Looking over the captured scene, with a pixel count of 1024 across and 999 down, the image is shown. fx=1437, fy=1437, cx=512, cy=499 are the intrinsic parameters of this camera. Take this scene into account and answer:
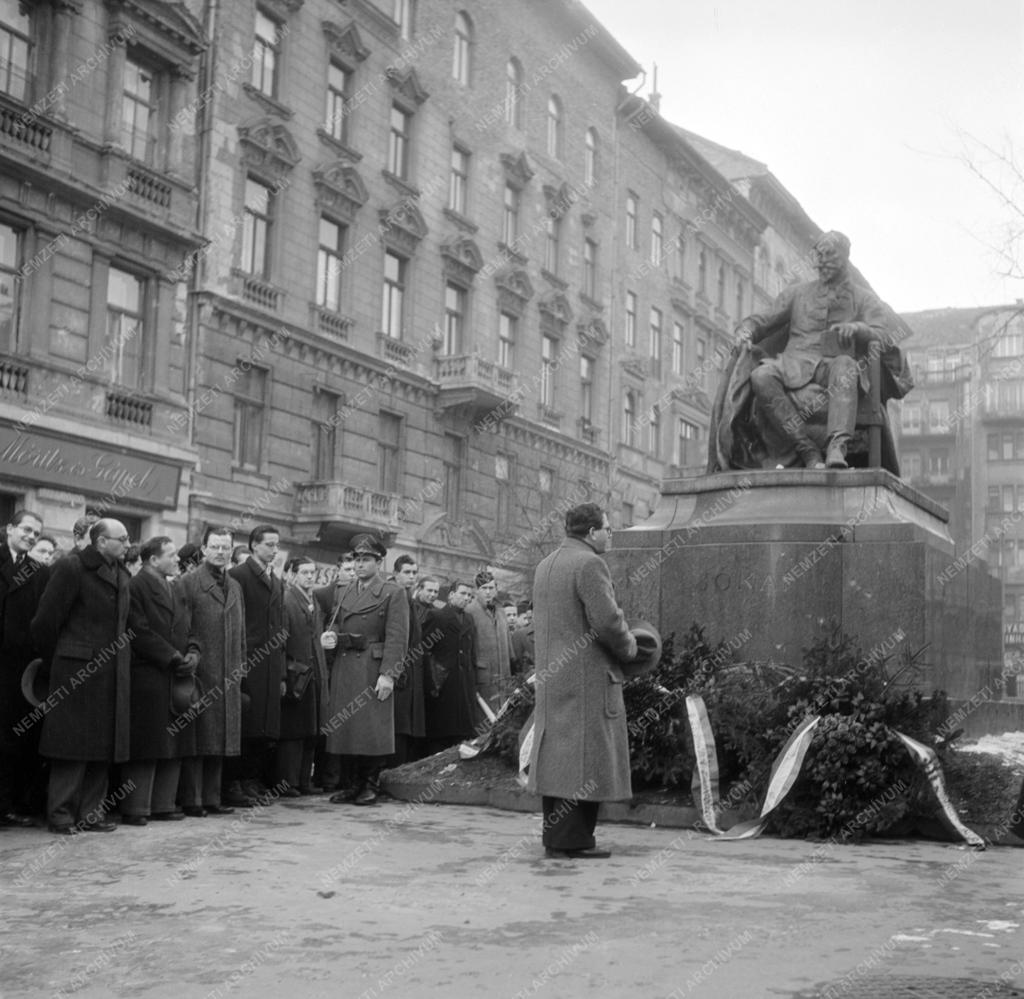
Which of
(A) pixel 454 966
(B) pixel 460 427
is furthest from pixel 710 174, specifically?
(A) pixel 454 966

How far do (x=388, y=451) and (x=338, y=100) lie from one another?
7184 mm

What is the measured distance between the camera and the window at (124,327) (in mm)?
22422

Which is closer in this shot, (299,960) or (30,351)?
(299,960)

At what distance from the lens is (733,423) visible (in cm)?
1089

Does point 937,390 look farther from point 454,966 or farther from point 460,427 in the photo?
point 454,966

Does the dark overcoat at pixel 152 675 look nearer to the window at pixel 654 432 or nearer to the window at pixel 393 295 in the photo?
the window at pixel 393 295

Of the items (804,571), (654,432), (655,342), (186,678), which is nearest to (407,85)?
(655,342)

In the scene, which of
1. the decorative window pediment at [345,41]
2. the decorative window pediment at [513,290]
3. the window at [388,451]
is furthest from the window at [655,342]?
the decorative window pediment at [345,41]

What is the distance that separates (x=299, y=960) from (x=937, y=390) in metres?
82.8

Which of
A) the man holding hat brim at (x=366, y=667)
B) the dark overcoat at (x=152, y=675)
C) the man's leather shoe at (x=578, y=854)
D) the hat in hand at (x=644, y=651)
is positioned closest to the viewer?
the man's leather shoe at (x=578, y=854)

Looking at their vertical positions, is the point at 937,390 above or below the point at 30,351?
above

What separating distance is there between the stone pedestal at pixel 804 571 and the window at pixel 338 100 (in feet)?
65.8

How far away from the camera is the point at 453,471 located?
3259 centimetres

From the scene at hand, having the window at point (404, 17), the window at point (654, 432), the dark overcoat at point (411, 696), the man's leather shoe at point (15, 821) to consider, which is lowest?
the man's leather shoe at point (15, 821)
